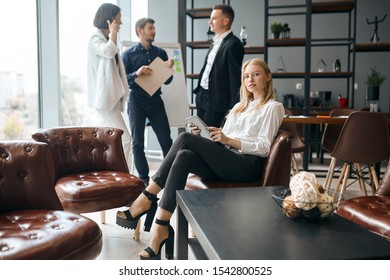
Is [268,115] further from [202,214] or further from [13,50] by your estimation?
[13,50]

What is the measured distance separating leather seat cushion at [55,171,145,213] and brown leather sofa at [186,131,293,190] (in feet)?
1.37

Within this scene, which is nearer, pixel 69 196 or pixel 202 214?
pixel 202 214

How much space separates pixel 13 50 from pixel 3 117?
1.91ft

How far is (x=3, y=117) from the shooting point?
10.6ft

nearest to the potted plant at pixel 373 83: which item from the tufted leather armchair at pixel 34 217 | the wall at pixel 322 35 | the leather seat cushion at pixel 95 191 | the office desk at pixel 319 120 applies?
the wall at pixel 322 35

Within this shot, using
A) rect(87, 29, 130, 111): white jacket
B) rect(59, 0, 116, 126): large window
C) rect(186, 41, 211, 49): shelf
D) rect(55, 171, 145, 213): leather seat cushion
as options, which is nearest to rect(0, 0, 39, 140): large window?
rect(59, 0, 116, 126): large window

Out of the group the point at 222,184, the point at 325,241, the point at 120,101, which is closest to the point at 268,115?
the point at 222,184

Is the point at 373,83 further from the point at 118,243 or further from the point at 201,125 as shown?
the point at 118,243

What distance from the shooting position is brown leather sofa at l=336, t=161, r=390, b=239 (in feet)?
5.41

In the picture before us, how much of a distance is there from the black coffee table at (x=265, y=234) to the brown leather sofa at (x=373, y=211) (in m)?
0.31

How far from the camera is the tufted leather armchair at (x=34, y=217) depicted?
4.37 feet

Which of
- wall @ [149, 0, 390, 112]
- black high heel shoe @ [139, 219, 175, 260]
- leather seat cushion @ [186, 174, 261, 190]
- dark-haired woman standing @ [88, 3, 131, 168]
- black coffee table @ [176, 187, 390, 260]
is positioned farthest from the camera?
wall @ [149, 0, 390, 112]

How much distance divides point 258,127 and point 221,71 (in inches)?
42.2

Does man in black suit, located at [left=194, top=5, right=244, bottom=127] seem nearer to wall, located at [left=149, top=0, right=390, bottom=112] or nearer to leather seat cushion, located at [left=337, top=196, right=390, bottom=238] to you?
leather seat cushion, located at [left=337, top=196, right=390, bottom=238]
